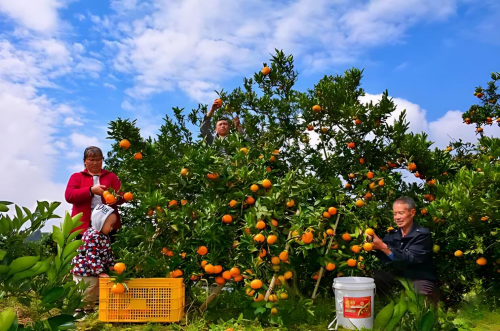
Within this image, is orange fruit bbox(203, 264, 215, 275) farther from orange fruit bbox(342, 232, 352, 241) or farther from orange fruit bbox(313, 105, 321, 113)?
Result: orange fruit bbox(313, 105, 321, 113)

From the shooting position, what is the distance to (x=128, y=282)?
3.97m

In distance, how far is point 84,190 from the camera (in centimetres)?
441

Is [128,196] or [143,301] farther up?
[128,196]

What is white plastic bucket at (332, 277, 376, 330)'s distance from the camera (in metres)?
3.75

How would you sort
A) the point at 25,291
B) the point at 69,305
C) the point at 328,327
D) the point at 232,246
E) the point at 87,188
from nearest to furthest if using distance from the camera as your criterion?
the point at 25,291 < the point at 69,305 < the point at 328,327 < the point at 232,246 < the point at 87,188

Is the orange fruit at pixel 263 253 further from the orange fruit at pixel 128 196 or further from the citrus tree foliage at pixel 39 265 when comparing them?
the citrus tree foliage at pixel 39 265

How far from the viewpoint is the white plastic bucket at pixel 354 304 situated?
3754 mm

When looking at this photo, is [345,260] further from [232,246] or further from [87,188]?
[87,188]

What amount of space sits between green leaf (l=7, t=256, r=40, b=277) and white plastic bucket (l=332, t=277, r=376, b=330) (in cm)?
305

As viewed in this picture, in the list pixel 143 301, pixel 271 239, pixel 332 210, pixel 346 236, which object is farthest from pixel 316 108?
pixel 143 301

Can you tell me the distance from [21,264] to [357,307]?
3.10m

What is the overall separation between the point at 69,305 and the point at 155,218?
2.63 meters

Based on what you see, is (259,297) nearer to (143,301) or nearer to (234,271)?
(234,271)

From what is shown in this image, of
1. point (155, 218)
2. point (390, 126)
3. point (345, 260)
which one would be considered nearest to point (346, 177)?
point (390, 126)
